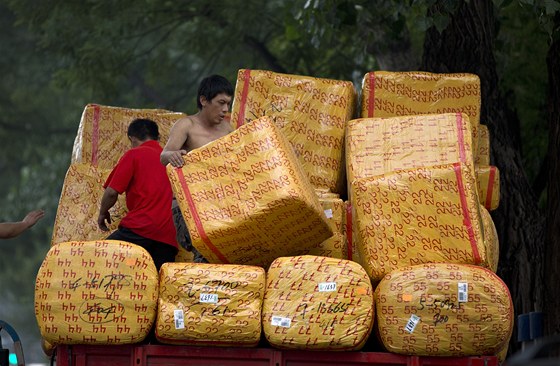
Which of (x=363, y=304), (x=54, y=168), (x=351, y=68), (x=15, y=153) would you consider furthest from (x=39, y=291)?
(x=15, y=153)

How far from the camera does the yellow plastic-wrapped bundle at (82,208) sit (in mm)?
9008

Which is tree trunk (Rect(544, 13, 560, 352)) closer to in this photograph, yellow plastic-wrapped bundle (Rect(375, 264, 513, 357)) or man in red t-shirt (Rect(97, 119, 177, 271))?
yellow plastic-wrapped bundle (Rect(375, 264, 513, 357))

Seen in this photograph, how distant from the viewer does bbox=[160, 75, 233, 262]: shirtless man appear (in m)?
8.45

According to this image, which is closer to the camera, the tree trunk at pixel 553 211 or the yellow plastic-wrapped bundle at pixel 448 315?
the yellow plastic-wrapped bundle at pixel 448 315

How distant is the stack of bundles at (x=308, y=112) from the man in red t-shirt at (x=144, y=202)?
75 cm

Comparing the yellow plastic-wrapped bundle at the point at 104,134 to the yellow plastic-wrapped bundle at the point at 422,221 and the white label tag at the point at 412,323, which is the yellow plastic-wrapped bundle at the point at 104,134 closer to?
the yellow plastic-wrapped bundle at the point at 422,221

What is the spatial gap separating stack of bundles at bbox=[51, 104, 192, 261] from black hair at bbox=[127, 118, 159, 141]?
1.29ft

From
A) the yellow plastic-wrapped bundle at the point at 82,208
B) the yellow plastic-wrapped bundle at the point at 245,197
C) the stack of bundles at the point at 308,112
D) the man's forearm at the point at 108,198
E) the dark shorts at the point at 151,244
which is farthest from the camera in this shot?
the yellow plastic-wrapped bundle at the point at 82,208

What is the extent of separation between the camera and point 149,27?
19.6 meters

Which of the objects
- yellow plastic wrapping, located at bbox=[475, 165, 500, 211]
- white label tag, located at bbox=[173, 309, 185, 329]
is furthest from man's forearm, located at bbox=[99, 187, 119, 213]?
yellow plastic wrapping, located at bbox=[475, 165, 500, 211]

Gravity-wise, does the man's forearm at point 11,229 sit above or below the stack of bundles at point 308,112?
below

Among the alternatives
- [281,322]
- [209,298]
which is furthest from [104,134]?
[281,322]

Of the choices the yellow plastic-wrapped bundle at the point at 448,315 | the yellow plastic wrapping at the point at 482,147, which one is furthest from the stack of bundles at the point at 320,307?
the yellow plastic wrapping at the point at 482,147

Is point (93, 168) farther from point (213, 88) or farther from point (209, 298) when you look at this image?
point (209, 298)
